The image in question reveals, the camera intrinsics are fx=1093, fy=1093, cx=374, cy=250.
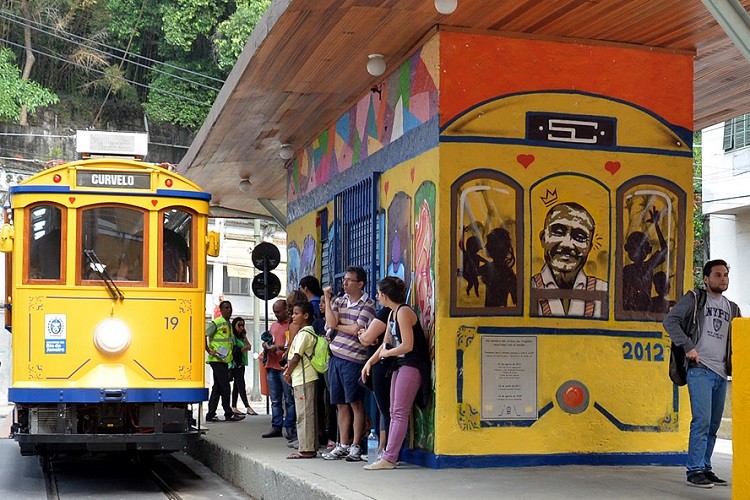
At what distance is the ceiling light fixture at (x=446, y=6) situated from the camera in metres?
8.84

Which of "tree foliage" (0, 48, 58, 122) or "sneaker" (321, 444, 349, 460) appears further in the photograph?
"tree foliage" (0, 48, 58, 122)

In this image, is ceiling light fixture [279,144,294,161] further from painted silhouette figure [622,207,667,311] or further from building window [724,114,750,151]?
building window [724,114,750,151]

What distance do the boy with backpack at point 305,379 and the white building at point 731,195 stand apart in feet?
60.6

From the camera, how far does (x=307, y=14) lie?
9.53m

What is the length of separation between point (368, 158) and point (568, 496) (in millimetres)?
5451

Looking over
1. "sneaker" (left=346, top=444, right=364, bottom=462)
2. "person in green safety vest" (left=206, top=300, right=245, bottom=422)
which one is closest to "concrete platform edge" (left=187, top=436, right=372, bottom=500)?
"sneaker" (left=346, top=444, right=364, bottom=462)

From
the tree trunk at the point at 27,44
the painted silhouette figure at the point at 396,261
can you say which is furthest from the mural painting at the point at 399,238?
the tree trunk at the point at 27,44

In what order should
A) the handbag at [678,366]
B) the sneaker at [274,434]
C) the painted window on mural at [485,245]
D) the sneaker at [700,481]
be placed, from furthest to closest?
the sneaker at [274,434]
the painted window on mural at [485,245]
the handbag at [678,366]
the sneaker at [700,481]

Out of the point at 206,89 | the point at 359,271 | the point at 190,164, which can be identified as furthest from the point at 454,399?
the point at 206,89

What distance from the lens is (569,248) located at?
10.1 metres

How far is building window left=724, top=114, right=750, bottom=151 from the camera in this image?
88.8ft

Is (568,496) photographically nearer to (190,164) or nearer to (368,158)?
(368,158)

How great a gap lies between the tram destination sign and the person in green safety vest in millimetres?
5343

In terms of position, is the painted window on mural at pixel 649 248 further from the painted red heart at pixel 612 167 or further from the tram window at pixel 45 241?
the tram window at pixel 45 241
